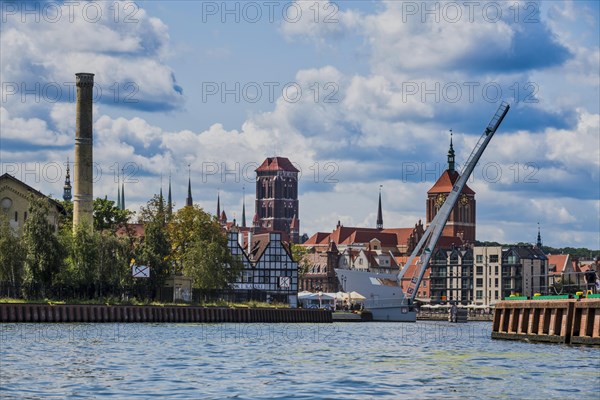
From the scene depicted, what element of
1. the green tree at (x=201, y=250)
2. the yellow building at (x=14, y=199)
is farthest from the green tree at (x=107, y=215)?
the yellow building at (x=14, y=199)

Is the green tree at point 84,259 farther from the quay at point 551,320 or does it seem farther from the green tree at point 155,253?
the quay at point 551,320

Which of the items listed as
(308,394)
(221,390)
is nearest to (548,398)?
(308,394)

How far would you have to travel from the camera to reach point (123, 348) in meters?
53.8

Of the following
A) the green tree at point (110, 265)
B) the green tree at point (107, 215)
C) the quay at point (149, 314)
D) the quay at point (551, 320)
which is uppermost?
the green tree at point (107, 215)

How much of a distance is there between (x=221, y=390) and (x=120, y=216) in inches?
4491

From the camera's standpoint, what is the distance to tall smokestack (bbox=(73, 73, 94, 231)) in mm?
118500

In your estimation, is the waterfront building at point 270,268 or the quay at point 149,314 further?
the waterfront building at point 270,268

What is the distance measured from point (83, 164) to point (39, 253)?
1067 inches

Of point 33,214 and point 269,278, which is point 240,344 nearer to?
point 33,214

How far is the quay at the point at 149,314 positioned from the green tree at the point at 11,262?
7.05 metres

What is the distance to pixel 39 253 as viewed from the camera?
305ft

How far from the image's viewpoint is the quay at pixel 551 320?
52562mm

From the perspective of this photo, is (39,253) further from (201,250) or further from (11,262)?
(201,250)

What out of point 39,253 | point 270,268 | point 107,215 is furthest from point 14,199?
point 270,268
